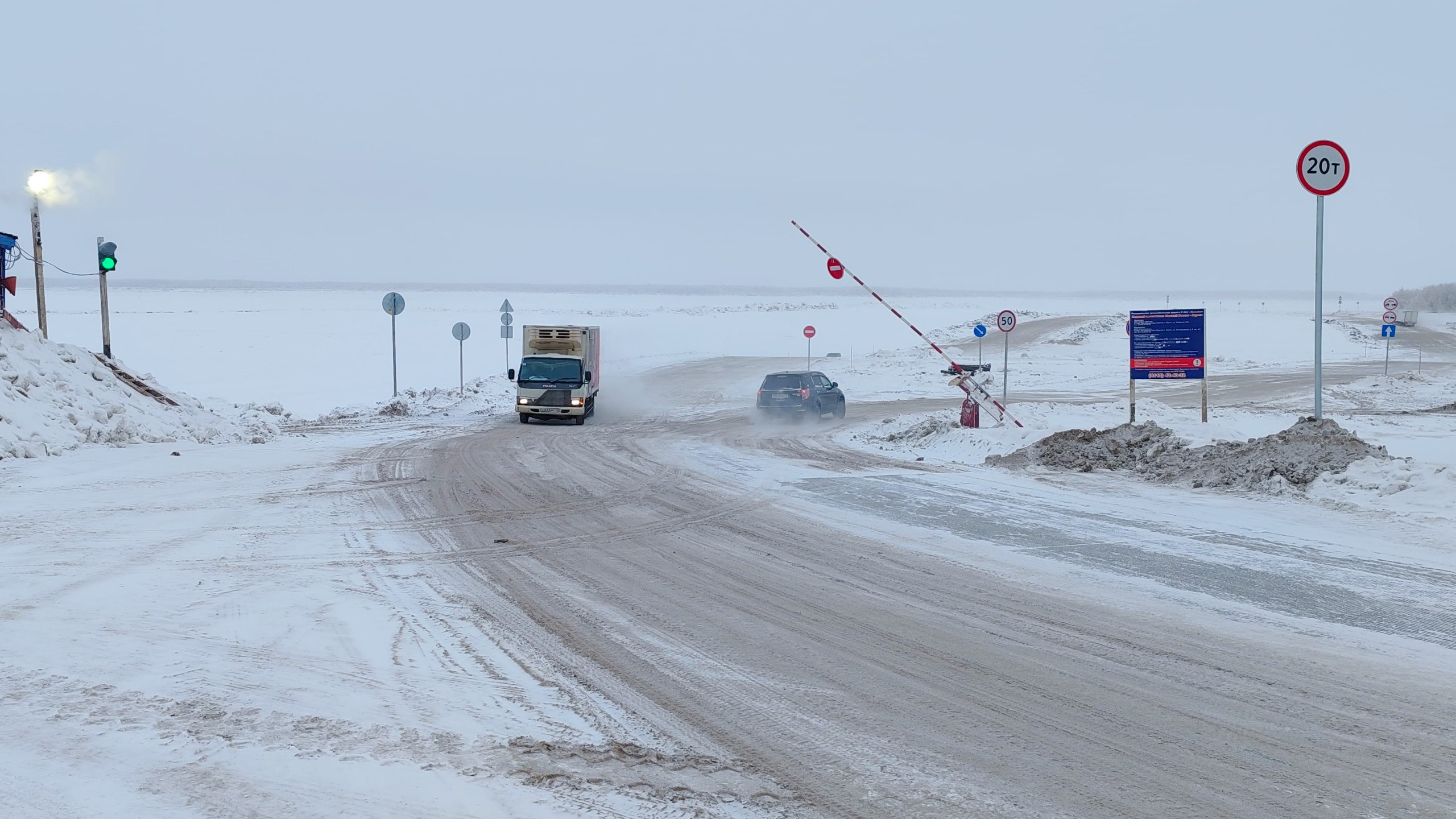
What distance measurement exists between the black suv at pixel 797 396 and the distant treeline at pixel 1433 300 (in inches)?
4322

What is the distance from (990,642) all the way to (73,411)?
1726 centimetres

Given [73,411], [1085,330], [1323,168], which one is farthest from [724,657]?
[1085,330]

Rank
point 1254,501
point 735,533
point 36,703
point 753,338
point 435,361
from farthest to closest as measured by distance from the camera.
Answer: point 753,338 < point 435,361 < point 1254,501 < point 735,533 < point 36,703

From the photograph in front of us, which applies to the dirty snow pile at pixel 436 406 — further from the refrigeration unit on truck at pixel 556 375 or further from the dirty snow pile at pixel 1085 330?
the dirty snow pile at pixel 1085 330

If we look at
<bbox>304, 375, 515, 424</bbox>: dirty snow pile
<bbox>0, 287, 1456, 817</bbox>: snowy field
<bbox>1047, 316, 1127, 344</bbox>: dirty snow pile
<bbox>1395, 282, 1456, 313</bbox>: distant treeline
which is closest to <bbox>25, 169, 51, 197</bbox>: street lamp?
<bbox>0, 287, 1456, 817</bbox>: snowy field

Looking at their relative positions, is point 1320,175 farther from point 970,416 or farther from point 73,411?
point 73,411

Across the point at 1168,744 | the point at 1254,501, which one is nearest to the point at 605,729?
the point at 1168,744

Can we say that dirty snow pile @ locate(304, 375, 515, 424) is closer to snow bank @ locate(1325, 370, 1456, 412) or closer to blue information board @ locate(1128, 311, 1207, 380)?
blue information board @ locate(1128, 311, 1207, 380)

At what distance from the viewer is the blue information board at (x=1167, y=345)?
18219mm

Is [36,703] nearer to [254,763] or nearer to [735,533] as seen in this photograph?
[254,763]

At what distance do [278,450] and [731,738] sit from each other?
1638 cm

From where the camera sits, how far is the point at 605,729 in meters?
5.38

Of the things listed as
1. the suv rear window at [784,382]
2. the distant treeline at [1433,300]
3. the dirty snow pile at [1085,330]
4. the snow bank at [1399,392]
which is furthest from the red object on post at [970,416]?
the distant treeline at [1433,300]

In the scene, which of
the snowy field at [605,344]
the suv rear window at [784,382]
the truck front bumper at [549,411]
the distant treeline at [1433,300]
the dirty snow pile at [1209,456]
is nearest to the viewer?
the dirty snow pile at [1209,456]
